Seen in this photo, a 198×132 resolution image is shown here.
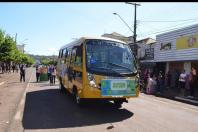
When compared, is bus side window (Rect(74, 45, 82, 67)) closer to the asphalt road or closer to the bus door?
the bus door

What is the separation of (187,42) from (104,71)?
15.4 m

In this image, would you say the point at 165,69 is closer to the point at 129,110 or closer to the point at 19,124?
the point at 129,110

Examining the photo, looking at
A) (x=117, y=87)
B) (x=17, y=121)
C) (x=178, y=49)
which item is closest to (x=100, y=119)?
(x=117, y=87)

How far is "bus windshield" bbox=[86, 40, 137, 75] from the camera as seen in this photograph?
39.1ft

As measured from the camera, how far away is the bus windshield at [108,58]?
11918 mm

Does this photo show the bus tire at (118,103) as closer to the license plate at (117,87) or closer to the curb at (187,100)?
the license plate at (117,87)

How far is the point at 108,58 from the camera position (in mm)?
12164

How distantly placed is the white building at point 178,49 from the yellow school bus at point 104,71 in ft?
42.2

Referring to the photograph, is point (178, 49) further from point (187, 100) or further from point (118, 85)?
point (118, 85)

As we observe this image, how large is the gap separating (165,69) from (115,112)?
767 inches

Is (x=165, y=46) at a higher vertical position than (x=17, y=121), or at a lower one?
higher

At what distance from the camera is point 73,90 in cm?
1391

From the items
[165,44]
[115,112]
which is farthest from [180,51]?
[115,112]

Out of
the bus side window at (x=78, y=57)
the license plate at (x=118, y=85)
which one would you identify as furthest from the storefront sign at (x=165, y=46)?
the license plate at (x=118, y=85)
